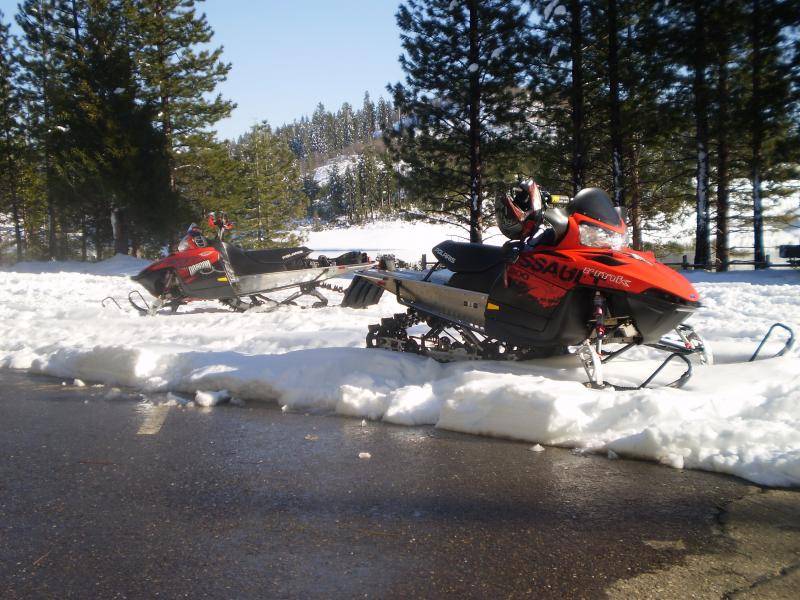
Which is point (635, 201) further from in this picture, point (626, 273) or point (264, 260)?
point (626, 273)

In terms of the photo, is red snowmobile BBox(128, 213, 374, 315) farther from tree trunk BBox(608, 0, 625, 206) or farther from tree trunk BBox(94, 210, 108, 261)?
tree trunk BBox(94, 210, 108, 261)

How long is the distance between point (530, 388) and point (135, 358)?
12.7 ft

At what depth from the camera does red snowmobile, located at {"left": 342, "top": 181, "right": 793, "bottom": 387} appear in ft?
15.3

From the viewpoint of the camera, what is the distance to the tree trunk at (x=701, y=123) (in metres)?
17.4

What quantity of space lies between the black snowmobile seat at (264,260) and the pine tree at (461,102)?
10662mm

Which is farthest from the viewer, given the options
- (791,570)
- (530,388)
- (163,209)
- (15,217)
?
(15,217)

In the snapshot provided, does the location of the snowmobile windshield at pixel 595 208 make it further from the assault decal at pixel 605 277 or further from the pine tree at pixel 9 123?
the pine tree at pixel 9 123

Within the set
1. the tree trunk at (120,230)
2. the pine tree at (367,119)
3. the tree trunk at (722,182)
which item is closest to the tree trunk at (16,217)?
the tree trunk at (120,230)

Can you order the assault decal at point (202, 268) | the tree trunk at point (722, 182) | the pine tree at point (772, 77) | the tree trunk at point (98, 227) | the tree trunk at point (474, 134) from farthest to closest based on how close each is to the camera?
the tree trunk at point (98, 227)
the tree trunk at point (474, 134)
the tree trunk at point (722, 182)
the pine tree at point (772, 77)
the assault decal at point (202, 268)

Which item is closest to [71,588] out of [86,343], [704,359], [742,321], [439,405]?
[439,405]

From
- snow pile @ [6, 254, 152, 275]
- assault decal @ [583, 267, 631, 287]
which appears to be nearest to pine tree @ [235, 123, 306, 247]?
snow pile @ [6, 254, 152, 275]

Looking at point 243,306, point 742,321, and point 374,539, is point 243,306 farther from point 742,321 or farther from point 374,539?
point 374,539

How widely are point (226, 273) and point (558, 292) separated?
23.1ft

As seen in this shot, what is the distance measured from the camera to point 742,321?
7496 mm
